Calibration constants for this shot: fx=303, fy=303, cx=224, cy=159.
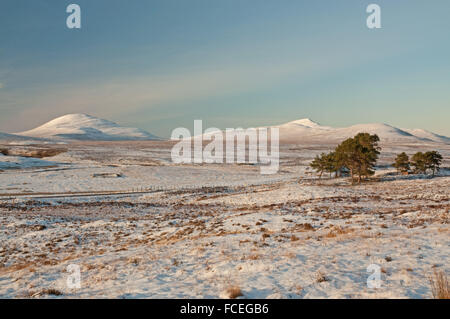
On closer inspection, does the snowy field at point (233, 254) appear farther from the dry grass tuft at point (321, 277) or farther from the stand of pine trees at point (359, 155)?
the stand of pine trees at point (359, 155)

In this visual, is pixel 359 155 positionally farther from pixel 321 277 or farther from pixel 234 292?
pixel 234 292

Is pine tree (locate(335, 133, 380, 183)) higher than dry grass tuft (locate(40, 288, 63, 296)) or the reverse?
higher

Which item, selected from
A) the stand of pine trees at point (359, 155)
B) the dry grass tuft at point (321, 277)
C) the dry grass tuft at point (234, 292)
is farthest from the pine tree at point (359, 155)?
the dry grass tuft at point (234, 292)

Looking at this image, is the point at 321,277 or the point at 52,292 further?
the point at 52,292

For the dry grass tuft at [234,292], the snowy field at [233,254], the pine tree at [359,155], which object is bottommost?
the snowy field at [233,254]

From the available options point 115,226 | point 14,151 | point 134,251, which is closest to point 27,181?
point 115,226

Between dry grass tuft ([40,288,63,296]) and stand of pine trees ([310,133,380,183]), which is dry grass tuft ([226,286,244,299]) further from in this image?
stand of pine trees ([310,133,380,183])

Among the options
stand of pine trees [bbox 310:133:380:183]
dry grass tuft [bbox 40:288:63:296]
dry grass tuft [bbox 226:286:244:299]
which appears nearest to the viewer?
dry grass tuft [bbox 226:286:244:299]


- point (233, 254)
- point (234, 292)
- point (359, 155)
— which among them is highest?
point (359, 155)

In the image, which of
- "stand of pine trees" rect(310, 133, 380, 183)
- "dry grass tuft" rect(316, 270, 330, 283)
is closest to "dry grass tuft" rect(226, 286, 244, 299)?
"dry grass tuft" rect(316, 270, 330, 283)

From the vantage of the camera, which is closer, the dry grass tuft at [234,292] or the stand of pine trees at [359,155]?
the dry grass tuft at [234,292]

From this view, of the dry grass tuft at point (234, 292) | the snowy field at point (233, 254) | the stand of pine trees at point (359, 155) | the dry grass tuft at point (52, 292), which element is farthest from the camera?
the stand of pine trees at point (359, 155)

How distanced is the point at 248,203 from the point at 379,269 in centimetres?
2271

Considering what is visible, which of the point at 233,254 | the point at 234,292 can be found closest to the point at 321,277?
the point at 234,292
